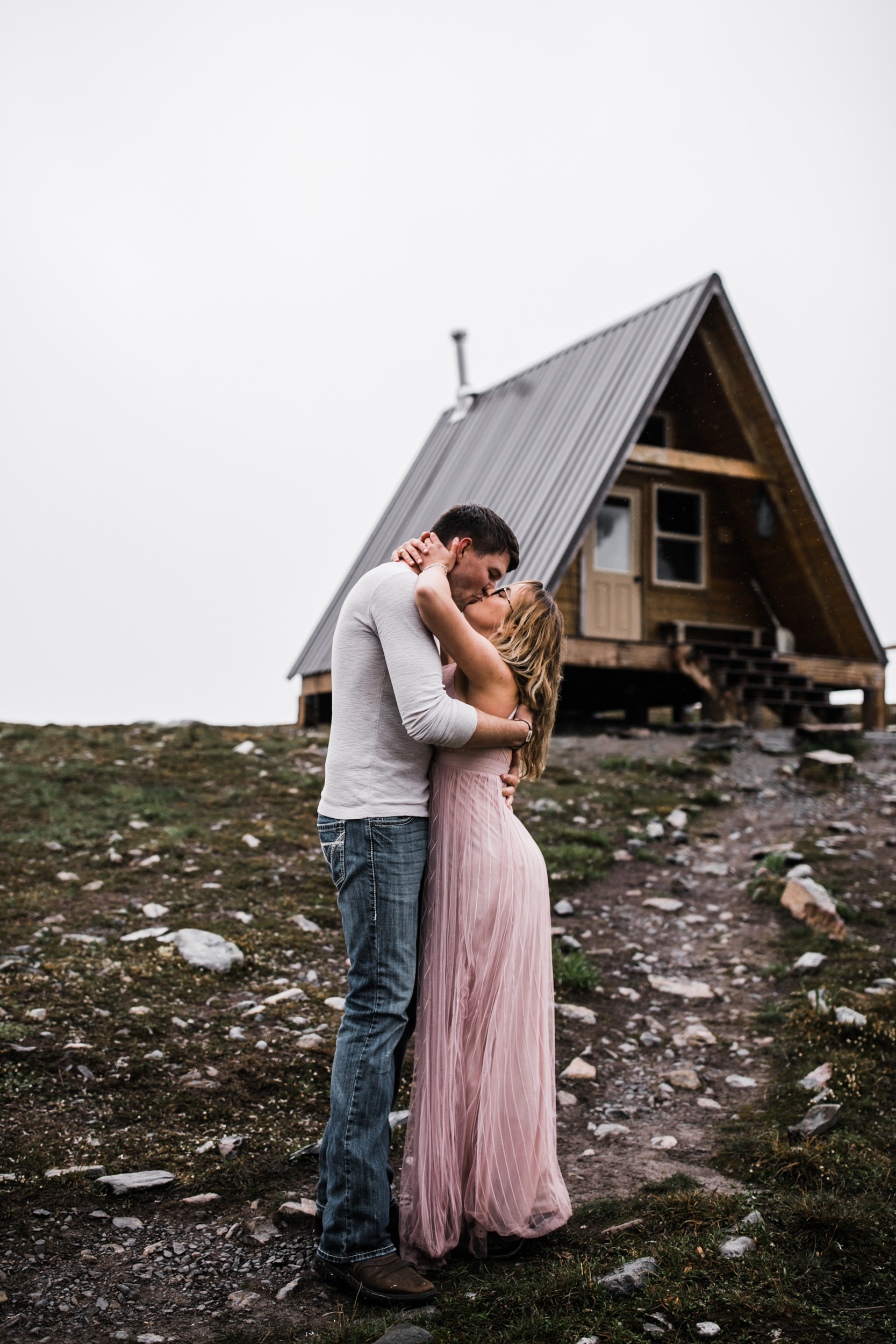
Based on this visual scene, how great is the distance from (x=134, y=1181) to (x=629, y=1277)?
165 centimetres

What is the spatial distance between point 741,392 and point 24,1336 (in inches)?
539

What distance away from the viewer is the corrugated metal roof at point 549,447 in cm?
1183

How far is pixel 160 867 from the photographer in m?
7.00

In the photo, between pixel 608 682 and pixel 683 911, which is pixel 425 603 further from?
pixel 608 682

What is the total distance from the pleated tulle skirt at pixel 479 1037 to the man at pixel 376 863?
0.10m

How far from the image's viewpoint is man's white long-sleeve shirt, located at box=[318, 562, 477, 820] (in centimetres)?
301

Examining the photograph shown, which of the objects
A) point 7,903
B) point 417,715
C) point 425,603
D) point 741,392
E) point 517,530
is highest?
point 741,392

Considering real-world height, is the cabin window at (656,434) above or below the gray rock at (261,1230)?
above

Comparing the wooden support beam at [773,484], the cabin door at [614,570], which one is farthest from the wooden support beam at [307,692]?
the wooden support beam at [773,484]

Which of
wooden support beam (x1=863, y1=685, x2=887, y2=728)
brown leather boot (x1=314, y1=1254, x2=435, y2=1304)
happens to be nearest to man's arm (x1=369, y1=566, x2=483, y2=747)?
brown leather boot (x1=314, y1=1254, x2=435, y2=1304)

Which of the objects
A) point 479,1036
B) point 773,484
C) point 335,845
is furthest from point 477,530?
point 773,484

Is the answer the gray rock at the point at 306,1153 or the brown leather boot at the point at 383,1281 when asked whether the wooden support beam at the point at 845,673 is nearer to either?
the gray rock at the point at 306,1153

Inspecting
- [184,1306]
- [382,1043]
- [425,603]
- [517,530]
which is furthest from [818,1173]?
[517,530]

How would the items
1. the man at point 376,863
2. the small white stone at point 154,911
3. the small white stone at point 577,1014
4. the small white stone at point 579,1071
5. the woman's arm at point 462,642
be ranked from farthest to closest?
the small white stone at point 154,911 < the small white stone at point 577,1014 < the small white stone at point 579,1071 < the woman's arm at point 462,642 < the man at point 376,863
